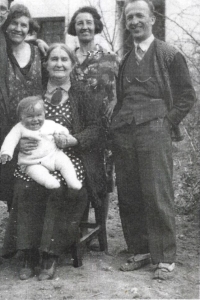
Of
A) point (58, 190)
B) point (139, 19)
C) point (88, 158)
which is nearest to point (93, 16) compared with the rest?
point (139, 19)

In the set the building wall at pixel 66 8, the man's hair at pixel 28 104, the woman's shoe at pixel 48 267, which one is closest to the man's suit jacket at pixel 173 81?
the man's hair at pixel 28 104

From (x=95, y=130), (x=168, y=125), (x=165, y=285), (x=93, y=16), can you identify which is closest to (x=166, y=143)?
(x=168, y=125)

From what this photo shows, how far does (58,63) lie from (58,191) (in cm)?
103

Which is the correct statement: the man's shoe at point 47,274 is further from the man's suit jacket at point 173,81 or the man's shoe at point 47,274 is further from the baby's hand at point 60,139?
the man's suit jacket at point 173,81

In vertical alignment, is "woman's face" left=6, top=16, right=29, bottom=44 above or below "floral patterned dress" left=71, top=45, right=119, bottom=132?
above

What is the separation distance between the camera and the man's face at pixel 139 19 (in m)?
3.76

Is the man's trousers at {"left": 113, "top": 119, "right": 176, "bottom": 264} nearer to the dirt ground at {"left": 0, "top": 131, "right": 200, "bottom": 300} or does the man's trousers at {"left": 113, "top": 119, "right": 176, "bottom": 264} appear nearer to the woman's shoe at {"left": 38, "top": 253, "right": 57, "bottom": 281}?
the dirt ground at {"left": 0, "top": 131, "right": 200, "bottom": 300}

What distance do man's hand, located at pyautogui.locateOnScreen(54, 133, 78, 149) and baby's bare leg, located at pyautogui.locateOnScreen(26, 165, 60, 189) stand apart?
0.72 feet

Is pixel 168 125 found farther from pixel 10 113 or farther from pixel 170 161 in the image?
pixel 10 113

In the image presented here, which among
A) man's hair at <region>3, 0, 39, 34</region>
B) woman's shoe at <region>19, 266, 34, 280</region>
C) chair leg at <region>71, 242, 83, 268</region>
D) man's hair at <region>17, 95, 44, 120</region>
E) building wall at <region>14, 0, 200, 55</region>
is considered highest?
building wall at <region>14, 0, 200, 55</region>

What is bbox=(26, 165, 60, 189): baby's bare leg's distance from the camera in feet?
12.0

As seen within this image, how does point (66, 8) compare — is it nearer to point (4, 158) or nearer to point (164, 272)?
point (4, 158)

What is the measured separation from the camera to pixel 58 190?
373 centimetres

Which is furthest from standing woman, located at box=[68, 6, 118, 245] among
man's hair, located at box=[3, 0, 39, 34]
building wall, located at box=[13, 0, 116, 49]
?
building wall, located at box=[13, 0, 116, 49]
